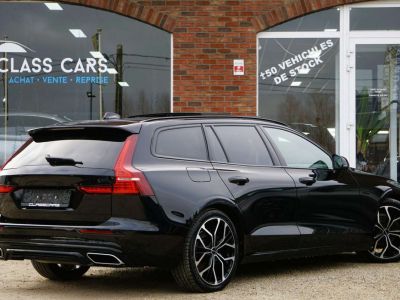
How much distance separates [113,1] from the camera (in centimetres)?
1276

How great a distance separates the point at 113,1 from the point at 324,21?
10.9 feet

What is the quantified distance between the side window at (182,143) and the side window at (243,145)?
0.28 m

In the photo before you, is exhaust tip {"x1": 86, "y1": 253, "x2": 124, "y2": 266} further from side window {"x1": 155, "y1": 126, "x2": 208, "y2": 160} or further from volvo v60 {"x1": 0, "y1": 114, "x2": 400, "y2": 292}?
side window {"x1": 155, "y1": 126, "x2": 208, "y2": 160}

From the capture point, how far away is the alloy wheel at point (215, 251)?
262 inches

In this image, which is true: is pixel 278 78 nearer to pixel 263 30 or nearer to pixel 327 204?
pixel 263 30

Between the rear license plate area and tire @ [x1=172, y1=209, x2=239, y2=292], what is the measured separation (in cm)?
101

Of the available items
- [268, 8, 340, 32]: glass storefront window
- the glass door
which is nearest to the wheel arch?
the glass door

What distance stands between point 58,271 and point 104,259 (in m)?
1.47

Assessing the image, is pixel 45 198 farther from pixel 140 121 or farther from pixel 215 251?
pixel 215 251

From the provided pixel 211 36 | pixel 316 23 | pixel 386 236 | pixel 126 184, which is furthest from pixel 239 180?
pixel 316 23

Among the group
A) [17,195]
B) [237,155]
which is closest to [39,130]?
[17,195]

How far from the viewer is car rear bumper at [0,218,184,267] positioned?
245 inches

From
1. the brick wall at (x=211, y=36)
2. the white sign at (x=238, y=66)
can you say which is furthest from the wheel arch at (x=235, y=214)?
the white sign at (x=238, y=66)

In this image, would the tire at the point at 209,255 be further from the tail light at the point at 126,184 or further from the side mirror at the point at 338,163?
the side mirror at the point at 338,163
